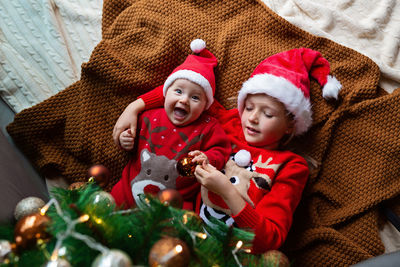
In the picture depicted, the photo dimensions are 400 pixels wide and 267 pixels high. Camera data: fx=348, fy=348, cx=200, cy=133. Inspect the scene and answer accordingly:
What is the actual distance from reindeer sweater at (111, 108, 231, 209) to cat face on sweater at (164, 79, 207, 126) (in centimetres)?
3

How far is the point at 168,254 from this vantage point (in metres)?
0.60

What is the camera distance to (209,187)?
1.00 m

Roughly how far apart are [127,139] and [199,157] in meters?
0.27

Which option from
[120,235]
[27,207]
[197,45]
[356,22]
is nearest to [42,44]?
[197,45]

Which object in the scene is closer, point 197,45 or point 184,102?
point 184,102

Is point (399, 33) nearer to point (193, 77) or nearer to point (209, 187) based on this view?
point (193, 77)

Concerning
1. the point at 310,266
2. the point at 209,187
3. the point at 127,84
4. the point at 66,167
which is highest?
the point at 127,84

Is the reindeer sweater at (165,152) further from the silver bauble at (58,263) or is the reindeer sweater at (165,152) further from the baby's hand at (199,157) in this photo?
the silver bauble at (58,263)

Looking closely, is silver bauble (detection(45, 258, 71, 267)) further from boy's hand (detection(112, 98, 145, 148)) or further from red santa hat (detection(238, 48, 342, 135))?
red santa hat (detection(238, 48, 342, 135))

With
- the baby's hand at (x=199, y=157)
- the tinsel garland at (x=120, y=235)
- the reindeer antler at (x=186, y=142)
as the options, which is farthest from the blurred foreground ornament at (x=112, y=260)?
the reindeer antler at (x=186, y=142)

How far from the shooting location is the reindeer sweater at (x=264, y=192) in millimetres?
973

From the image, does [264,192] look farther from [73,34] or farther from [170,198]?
[73,34]

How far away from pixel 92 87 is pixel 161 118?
28 centimetres

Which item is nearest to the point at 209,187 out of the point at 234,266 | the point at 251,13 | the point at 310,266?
the point at 234,266
